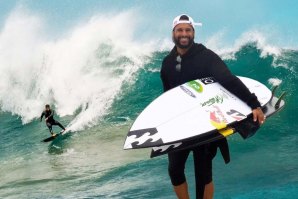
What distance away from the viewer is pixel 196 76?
2990 millimetres

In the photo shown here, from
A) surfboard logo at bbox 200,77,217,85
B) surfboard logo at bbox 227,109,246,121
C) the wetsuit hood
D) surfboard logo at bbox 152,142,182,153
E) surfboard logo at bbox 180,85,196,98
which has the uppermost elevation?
the wetsuit hood

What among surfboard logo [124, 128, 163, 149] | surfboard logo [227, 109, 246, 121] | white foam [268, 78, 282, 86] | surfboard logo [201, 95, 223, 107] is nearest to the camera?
surfboard logo [124, 128, 163, 149]

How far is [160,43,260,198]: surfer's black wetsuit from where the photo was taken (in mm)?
2893

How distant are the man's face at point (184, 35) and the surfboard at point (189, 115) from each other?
0.29 meters

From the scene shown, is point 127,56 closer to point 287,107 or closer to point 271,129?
point 287,107

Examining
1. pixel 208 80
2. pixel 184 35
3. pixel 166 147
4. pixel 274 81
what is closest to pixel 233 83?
pixel 208 80

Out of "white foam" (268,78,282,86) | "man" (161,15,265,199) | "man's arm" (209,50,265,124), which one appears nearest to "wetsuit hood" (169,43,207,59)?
"man" (161,15,265,199)

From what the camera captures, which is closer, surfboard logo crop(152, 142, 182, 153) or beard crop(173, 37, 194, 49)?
surfboard logo crop(152, 142, 182, 153)

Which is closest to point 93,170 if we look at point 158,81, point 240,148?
point 240,148

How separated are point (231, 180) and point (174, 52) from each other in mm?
2909

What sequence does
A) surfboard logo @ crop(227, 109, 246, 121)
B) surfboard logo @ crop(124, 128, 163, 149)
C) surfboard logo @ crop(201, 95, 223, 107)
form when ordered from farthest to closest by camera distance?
surfboard logo @ crop(201, 95, 223, 107) < surfboard logo @ crop(227, 109, 246, 121) < surfboard logo @ crop(124, 128, 163, 149)

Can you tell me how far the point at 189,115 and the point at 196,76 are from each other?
29 centimetres

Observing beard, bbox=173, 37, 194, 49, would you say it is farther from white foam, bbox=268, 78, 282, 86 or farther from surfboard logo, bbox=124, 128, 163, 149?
white foam, bbox=268, 78, 282, 86

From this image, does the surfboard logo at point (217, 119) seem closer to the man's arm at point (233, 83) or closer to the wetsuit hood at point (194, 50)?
the man's arm at point (233, 83)
